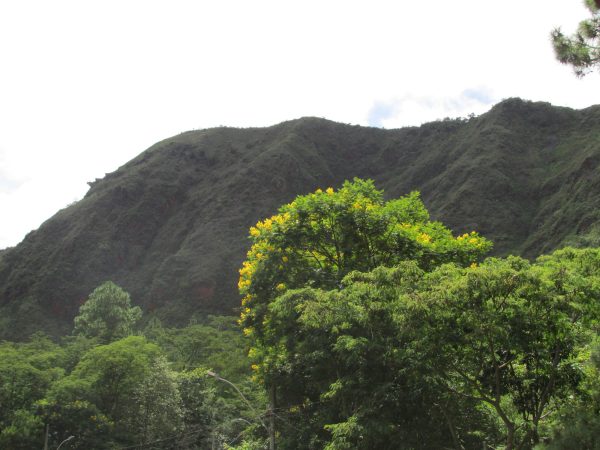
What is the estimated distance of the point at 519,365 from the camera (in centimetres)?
1209

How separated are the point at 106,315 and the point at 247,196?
4415cm

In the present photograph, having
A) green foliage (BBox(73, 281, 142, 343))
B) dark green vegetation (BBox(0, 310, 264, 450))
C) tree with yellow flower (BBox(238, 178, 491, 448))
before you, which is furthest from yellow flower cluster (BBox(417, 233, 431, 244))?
green foliage (BBox(73, 281, 142, 343))

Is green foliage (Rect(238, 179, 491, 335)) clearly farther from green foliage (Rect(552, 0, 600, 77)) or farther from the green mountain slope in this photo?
the green mountain slope

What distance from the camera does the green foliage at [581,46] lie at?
10664 mm

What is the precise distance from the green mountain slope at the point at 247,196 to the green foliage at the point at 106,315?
17461 mm

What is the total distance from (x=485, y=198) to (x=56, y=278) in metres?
64.2

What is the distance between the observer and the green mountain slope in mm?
73688

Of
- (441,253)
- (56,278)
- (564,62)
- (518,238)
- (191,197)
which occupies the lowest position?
(518,238)

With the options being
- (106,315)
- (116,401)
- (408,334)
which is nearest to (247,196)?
(106,315)

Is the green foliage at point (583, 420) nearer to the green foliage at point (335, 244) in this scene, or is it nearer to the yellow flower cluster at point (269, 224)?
the green foliage at point (335, 244)

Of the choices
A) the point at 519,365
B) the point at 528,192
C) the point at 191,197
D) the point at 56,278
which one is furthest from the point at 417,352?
Answer: the point at 191,197

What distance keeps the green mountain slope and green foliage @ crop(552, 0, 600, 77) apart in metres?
44.9

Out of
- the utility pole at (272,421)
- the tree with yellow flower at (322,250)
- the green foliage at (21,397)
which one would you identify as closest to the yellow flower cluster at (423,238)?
the tree with yellow flower at (322,250)

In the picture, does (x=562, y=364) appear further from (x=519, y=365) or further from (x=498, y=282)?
(x=498, y=282)
